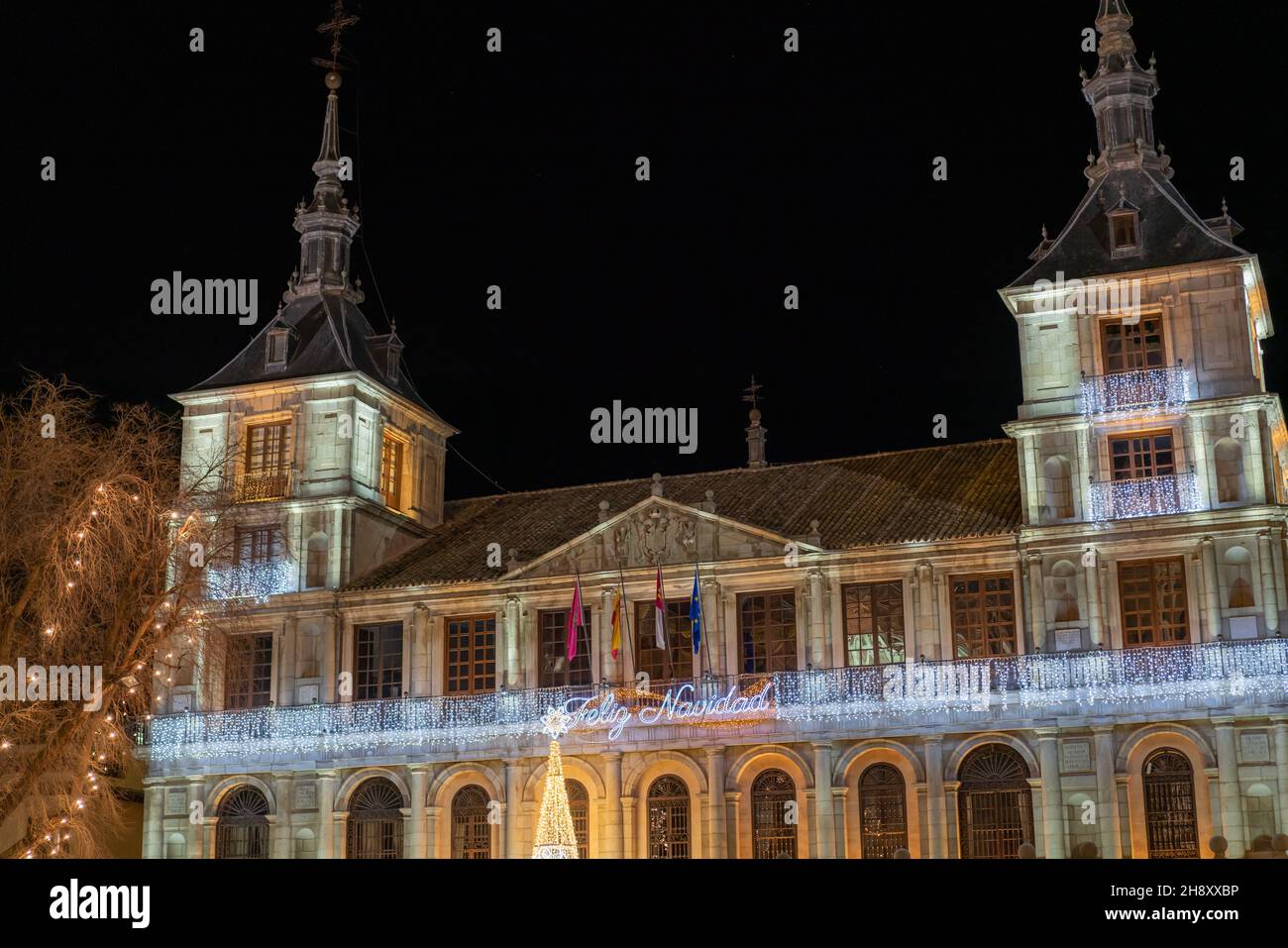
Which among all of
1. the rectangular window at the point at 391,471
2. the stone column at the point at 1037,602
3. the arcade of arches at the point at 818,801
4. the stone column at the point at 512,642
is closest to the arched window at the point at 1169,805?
the arcade of arches at the point at 818,801

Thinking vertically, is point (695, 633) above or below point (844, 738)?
above

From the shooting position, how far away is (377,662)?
41875 millimetres

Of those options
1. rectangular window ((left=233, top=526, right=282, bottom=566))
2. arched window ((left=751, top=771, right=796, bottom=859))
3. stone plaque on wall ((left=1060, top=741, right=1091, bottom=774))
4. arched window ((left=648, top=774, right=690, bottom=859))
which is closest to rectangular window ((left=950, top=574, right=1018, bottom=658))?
stone plaque on wall ((left=1060, top=741, right=1091, bottom=774))

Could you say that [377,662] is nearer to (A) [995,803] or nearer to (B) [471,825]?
(B) [471,825]

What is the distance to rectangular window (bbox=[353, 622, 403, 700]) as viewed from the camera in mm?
41562

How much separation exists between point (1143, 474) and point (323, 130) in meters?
27.2

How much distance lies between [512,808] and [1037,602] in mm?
13516

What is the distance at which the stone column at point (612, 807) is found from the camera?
3778cm

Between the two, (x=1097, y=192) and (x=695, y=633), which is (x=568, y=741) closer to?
(x=695, y=633)

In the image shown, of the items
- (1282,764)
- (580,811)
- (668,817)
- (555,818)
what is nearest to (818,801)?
(668,817)

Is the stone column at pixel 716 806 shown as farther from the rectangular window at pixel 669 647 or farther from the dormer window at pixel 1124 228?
the dormer window at pixel 1124 228

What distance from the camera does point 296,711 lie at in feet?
135
